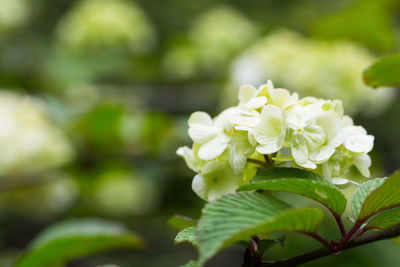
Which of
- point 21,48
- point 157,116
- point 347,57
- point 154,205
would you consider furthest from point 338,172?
point 21,48

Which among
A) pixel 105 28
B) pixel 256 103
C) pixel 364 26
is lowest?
pixel 256 103

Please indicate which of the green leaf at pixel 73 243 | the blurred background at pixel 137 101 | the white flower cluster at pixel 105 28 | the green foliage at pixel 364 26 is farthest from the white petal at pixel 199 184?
the white flower cluster at pixel 105 28

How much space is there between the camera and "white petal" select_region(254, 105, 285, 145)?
0.31 m

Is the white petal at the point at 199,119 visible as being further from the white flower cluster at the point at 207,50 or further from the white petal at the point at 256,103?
the white flower cluster at the point at 207,50

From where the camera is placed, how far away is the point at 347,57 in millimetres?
1110

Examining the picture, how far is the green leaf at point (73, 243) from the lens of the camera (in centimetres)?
53

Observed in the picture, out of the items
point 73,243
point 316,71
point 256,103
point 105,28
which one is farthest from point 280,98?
point 105,28

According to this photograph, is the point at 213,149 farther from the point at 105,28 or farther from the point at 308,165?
the point at 105,28

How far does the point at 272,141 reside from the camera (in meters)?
0.32

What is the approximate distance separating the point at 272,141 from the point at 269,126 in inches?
0.4

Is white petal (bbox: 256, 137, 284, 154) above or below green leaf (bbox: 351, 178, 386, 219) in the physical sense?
above

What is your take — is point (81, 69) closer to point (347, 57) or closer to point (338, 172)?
point (347, 57)

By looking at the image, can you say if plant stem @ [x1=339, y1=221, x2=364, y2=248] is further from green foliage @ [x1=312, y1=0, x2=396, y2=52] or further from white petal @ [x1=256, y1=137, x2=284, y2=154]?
green foliage @ [x1=312, y1=0, x2=396, y2=52]

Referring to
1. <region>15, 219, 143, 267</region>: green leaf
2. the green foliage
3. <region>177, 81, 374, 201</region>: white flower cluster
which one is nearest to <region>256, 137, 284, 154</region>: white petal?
<region>177, 81, 374, 201</region>: white flower cluster
